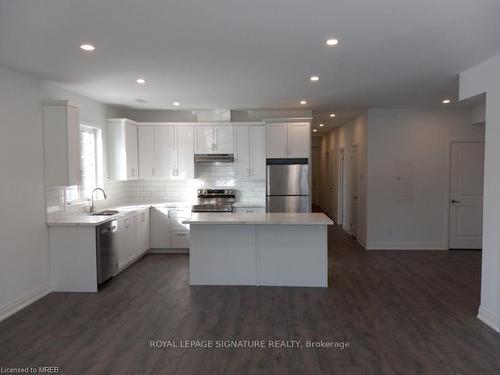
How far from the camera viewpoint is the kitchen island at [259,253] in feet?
15.1

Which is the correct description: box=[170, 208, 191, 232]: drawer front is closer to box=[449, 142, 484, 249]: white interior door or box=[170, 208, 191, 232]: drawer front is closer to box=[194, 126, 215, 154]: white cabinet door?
box=[194, 126, 215, 154]: white cabinet door

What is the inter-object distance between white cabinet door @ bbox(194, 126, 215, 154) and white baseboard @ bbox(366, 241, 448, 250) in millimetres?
3577

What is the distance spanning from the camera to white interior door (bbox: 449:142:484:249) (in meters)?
6.54

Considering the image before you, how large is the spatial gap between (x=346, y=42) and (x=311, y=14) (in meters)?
0.71

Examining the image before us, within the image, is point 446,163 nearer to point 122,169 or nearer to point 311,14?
A: point 311,14

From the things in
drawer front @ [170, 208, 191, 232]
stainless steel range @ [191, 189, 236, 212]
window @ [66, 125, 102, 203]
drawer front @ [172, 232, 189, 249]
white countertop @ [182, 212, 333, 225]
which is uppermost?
window @ [66, 125, 102, 203]

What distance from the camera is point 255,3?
2377mm

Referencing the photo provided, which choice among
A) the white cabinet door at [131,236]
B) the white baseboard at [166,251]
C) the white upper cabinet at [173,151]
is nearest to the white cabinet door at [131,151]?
the white upper cabinet at [173,151]

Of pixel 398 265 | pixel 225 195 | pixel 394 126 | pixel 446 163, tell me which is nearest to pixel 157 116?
pixel 225 195

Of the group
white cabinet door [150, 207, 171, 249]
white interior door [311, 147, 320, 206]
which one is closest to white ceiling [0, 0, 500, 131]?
white cabinet door [150, 207, 171, 249]

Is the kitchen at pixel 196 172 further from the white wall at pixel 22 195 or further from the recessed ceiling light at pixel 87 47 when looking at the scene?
the recessed ceiling light at pixel 87 47

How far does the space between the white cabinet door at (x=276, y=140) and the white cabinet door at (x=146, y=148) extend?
7.36 ft

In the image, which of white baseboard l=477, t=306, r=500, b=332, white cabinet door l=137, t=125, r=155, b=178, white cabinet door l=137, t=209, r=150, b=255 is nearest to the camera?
white baseboard l=477, t=306, r=500, b=332

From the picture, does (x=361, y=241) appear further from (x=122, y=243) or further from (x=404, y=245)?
(x=122, y=243)
